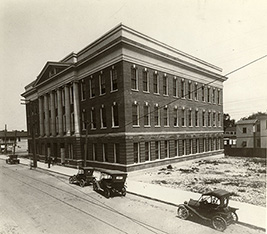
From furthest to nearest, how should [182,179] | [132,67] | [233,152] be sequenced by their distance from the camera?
[233,152]
[132,67]
[182,179]

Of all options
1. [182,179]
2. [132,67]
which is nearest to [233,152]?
[182,179]

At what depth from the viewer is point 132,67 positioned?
73.0 feet

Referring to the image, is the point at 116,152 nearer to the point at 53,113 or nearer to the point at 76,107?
the point at 76,107

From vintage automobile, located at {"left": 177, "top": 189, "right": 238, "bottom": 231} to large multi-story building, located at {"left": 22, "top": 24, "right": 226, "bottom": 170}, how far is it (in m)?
11.0

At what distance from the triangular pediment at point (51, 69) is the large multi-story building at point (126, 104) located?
0.49 ft

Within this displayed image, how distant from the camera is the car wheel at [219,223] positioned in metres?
8.87

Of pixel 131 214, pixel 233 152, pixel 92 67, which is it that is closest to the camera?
pixel 131 214

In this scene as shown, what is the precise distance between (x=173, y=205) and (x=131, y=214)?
2722 mm

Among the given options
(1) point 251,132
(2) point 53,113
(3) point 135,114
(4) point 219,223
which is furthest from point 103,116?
(1) point 251,132

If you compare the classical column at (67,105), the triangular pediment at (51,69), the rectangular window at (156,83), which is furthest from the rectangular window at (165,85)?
the classical column at (67,105)

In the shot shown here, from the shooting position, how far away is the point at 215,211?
9391 millimetres

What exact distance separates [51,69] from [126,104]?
17.8 metres

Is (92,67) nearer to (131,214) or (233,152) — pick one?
(131,214)

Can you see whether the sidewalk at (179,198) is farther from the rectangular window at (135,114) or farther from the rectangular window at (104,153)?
the rectangular window at (135,114)
